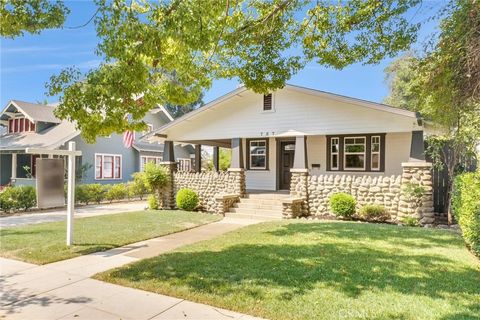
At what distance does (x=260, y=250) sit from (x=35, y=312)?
4.13m

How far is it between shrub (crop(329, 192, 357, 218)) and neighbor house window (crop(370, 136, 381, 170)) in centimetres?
295

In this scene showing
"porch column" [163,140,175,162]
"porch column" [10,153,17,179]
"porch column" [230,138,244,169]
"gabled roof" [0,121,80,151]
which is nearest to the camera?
"porch column" [230,138,244,169]

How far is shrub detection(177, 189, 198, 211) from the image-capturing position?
46.9 feet

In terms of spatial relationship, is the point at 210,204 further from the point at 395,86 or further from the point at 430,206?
the point at 395,86

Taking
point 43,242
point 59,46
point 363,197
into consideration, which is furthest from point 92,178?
point 363,197

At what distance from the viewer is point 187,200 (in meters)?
14.3

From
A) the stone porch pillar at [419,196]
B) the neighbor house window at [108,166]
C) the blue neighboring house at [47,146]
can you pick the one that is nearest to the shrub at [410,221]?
the stone porch pillar at [419,196]

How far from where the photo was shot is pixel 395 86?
1218 inches

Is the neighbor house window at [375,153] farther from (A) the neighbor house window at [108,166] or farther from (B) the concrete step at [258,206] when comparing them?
(A) the neighbor house window at [108,166]

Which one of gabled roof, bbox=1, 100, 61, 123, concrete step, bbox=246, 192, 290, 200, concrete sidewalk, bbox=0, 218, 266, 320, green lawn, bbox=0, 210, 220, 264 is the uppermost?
gabled roof, bbox=1, 100, 61, 123

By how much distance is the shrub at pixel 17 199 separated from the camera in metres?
13.9

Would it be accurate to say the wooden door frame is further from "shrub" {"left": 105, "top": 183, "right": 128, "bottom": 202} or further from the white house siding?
"shrub" {"left": 105, "top": 183, "right": 128, "bottom": 202}

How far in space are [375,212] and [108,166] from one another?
697 inches

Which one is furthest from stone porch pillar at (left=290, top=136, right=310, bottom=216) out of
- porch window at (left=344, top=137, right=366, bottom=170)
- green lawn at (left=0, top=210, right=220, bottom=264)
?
green lawn at (left=0, top=210, right=220, bottom=264)
